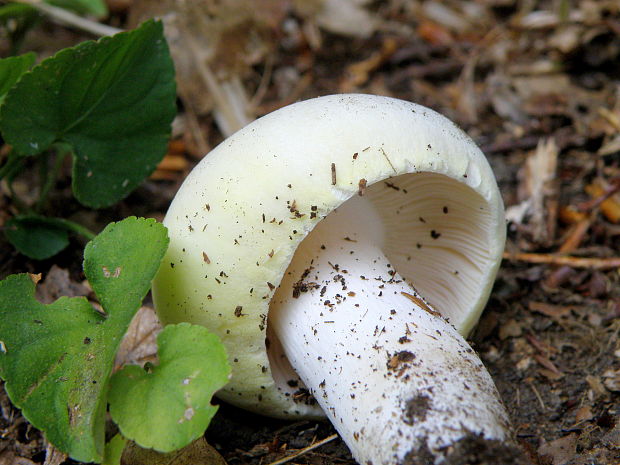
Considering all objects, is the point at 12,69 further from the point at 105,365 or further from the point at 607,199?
the point at 607,199

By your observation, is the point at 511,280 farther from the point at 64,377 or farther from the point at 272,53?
the point at 272,53

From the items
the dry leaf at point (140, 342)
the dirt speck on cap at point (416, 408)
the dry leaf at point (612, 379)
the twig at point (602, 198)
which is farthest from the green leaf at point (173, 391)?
the twig at point (602, 198)

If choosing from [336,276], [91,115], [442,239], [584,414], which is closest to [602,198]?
[442,239]

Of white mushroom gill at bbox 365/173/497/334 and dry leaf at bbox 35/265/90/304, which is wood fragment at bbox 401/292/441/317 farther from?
dry leaf at bbox 35/265/90/304

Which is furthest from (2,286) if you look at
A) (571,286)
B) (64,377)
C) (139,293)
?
(571,286)

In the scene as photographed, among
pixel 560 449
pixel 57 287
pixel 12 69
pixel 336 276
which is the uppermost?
pixel 12 69

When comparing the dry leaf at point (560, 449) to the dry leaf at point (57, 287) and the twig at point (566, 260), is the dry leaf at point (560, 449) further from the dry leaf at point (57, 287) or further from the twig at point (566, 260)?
the dry leaf at point (57, 287)

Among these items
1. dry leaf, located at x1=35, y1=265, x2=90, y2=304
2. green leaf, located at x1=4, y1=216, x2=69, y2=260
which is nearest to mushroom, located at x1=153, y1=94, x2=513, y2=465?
dry leaf, located at x1=35, y1=265, x2=90, y2=304

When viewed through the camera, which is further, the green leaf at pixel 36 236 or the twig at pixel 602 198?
the twig at pixel 602 198
